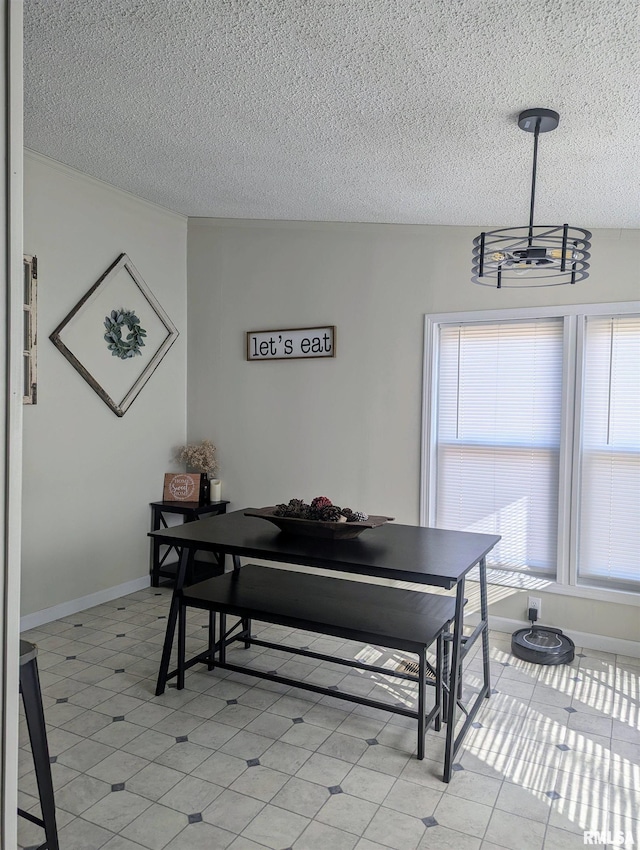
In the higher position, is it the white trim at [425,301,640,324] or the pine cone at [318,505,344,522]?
the white trim at [425,301,640,324]

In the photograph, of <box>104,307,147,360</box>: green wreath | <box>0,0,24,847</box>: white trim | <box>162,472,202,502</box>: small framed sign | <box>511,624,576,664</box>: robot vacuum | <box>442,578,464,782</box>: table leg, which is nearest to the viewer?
<box>0,0,24,847</box>: white trim

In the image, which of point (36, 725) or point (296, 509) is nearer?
point (36, 725)

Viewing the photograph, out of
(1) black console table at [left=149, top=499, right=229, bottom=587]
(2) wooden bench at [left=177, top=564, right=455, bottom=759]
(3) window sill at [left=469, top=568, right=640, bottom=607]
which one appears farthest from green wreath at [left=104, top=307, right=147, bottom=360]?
(3) window sill at [left=469, top=568, right=640, bottom=607]

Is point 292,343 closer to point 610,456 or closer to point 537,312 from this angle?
point 537,312

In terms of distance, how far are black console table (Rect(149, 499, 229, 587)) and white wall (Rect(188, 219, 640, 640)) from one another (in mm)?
312

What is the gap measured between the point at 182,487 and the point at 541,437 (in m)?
2.70

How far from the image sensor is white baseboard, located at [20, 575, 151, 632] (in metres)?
3.92

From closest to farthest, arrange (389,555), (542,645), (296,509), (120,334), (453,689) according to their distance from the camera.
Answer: (453,689) < (389,555) < (296,509) < (542,645) < (120,334)

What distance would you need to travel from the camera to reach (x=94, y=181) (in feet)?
13.8

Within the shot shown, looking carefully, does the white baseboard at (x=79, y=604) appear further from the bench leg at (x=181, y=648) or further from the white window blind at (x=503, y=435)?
the white window blind at (x=503, y=435)

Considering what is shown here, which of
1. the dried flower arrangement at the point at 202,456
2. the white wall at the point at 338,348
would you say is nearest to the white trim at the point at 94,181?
the white wall at the point at 338,348

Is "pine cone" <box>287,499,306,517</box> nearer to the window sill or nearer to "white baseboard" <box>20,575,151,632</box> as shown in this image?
the window sill

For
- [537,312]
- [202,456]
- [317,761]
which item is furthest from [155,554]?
[537,312]

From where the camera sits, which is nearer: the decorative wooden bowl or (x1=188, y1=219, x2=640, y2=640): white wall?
the decorative wooden bowl
